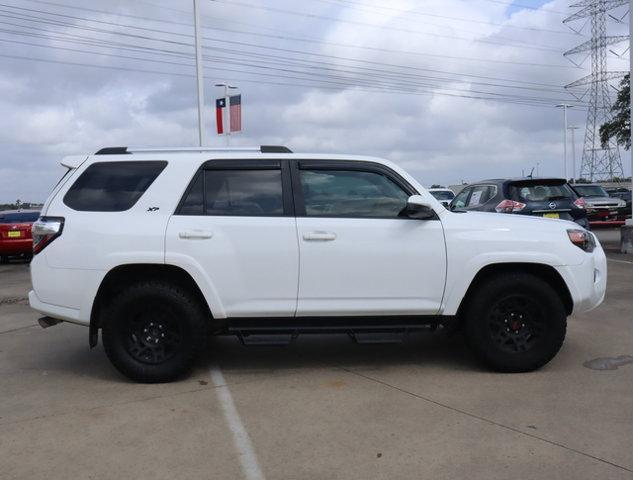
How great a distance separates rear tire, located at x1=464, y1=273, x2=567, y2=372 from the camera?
5.28 metres

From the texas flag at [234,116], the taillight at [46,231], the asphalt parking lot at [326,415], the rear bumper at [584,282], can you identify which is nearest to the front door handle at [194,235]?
the taillight at [46,231]

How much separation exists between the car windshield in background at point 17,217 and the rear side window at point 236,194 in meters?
13.1

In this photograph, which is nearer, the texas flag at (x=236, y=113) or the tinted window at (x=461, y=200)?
the tinted window at (x=461, y=200)

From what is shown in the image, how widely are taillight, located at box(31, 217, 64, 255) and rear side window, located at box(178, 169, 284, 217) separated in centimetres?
100

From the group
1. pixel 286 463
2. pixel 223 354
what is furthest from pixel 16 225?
pixel 286 463

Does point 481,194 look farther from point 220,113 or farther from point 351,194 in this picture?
point 220,113

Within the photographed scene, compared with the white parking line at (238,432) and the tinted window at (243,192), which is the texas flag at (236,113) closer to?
the tinted window at (243,192)

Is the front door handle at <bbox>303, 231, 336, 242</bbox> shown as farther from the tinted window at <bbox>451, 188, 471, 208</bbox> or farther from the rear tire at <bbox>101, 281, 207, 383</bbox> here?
the tinted window at <bbox>451, 188, 471, 208</bbox>

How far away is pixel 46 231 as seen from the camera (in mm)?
5172

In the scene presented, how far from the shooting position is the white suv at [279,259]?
5.14m

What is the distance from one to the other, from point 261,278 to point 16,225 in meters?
13.7

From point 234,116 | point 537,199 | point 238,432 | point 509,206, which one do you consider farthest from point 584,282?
point 234,116

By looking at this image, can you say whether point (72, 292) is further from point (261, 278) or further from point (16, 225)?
point (16, 225)

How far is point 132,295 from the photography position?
16.8 ft
